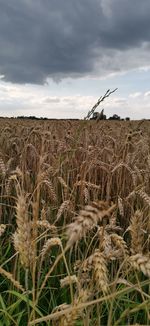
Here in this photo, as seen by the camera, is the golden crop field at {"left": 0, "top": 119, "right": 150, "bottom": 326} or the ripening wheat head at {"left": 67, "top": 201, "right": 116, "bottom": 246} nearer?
the ripening wheat head at {"left": 67, "top": 201, "right": 116, "bottom": 246}

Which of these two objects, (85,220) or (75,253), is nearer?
(85,220)

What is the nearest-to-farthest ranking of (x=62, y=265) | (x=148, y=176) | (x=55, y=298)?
(x=55, y=298) < (x=62, y=265) < (x=148, y=176)

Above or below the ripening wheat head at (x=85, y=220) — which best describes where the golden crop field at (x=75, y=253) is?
below

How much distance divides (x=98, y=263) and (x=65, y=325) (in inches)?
8.1

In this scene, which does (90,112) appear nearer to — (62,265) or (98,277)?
(98,277)

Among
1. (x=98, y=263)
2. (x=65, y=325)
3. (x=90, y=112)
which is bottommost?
(x=65, y=325)

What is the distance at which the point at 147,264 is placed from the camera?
38.5 inches

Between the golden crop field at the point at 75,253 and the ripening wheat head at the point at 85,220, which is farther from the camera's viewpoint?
the golden crop field at the point at 75,253

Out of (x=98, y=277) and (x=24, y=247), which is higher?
(x=24, y=247)

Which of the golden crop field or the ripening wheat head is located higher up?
the ripening wheat head

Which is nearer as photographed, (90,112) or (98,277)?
(98,277)

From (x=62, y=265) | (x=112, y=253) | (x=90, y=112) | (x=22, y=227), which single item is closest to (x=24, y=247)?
(x=22, y=227)

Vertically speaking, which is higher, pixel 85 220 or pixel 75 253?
pixel 85 220

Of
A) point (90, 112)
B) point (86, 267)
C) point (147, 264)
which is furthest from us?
point (90, 112)
